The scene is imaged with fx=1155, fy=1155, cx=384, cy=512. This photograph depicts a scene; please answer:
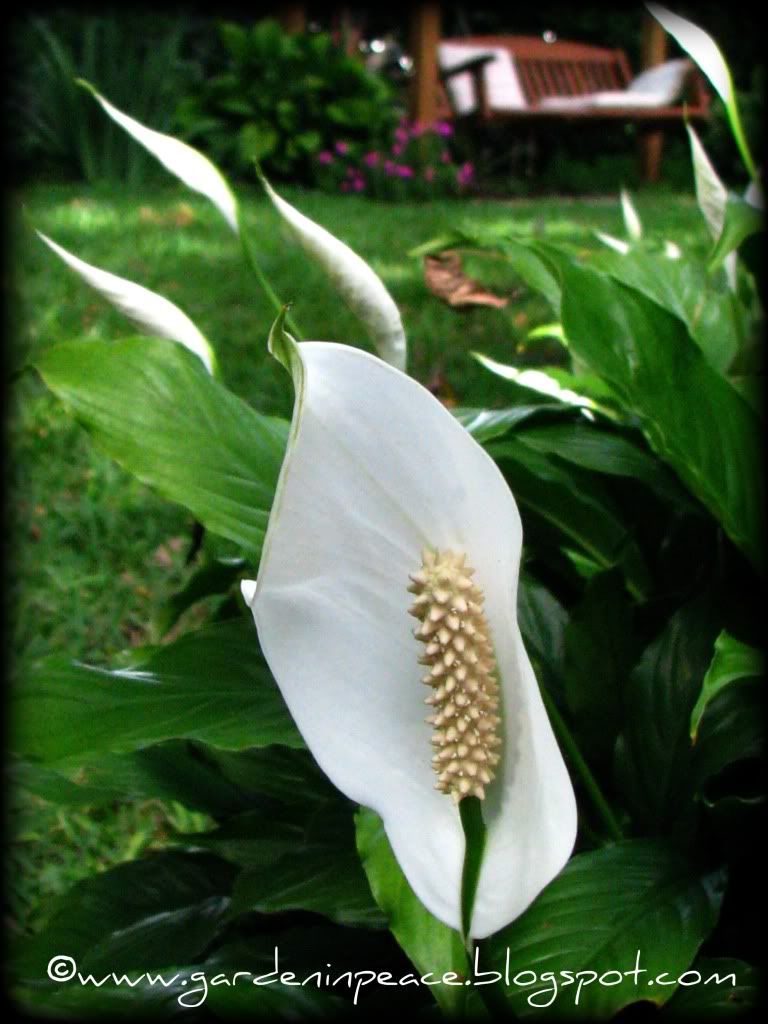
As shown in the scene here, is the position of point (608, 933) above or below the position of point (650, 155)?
above

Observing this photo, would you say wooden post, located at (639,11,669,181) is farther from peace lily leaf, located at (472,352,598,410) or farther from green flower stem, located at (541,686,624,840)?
green flower stem, located at (541,686,624,840)

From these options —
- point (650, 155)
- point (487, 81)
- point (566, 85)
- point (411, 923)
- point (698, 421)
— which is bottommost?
point (650, 155)

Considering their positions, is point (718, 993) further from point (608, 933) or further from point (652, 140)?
point (652, 140)

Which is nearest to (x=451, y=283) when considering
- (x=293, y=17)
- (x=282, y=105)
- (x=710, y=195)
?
(x=710, y=195)

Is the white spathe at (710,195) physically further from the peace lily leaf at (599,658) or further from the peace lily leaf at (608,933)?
the peace lily leaf at (608,933)

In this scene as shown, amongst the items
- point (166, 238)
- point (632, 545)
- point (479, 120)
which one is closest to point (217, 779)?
point (632, 545)

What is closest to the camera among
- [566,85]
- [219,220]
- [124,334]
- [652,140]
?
[124,334]

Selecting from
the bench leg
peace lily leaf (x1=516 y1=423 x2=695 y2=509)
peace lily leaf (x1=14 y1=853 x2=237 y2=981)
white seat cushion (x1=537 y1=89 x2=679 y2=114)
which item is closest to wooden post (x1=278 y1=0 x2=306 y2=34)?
white seat cushion (x1=537 y1=89 x2=679 y2=114)

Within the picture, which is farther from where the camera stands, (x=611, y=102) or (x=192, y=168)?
(x=611, y=102)
